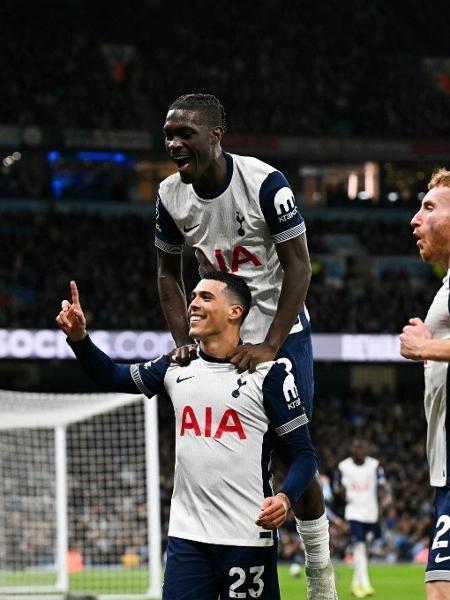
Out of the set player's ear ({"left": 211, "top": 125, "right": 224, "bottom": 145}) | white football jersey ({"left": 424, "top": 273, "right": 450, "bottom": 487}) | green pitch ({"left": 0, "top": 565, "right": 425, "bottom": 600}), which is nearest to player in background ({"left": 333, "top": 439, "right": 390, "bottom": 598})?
green pitch ({"left": 0, "top": 565, "right": 425, "bottom": 600})

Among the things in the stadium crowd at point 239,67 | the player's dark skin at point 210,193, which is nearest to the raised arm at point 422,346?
the player's dark skin at point 210,193

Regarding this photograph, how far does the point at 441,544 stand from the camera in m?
4.88

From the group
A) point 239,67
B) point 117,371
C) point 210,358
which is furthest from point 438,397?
point 239,67

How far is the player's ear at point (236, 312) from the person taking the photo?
5297mm

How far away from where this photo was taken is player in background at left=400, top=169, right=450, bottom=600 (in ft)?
15.6

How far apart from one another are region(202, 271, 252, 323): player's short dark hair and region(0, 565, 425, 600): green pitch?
9.92m

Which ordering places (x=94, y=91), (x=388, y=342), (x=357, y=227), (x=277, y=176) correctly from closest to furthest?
(x=277, y=176)
(x=388, y=342)
(x=94, y=91)
(x=357, y=227)

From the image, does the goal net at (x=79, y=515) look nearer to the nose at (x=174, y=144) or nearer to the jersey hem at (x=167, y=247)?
the jersey hem at (x=167, y=247)

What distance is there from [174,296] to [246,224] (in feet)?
2.00

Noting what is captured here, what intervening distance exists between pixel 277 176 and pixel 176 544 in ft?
5.72

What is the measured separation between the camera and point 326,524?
6.03m

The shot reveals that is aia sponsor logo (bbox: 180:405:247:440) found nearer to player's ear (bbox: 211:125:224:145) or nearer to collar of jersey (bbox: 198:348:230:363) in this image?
collar of jersey (bbox: 198:348:230:363)

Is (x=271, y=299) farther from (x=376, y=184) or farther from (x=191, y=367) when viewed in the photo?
(x=376, y=184)

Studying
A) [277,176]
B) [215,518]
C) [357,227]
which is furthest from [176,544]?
[357,227]
